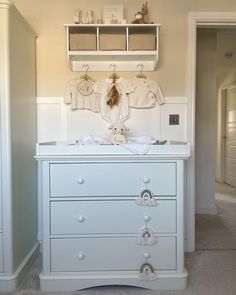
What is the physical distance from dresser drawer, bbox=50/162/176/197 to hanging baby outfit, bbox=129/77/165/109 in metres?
0.79

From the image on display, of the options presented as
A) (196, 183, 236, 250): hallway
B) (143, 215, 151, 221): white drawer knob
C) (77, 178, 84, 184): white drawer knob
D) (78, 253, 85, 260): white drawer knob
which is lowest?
(196, 183, 236, 250): hallway

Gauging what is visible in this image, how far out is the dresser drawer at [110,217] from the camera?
6.16 feet

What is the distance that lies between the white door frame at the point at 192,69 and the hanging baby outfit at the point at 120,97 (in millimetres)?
518

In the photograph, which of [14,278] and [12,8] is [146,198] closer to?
[14,278]

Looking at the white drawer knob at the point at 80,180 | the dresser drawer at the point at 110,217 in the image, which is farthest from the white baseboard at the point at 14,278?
the white drawer knob at the point at 80,180

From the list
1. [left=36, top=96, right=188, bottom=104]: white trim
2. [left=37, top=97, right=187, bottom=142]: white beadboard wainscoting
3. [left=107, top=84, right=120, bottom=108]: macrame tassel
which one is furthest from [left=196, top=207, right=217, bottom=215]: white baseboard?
[left=107, top=84, right=120, bottom=108]: macrame tassel

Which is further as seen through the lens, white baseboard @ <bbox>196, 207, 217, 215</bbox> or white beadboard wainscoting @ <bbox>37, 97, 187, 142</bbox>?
white baseboard @ <bbox>196, 207, 217, 215</bbox>

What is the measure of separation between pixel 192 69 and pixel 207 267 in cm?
159

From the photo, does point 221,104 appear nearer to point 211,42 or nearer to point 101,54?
point 211,42

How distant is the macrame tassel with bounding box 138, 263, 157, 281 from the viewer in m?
1.88

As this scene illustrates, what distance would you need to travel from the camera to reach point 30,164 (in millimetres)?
2324

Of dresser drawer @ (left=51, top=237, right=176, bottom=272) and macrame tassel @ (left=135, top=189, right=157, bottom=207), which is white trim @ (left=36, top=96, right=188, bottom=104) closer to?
macrame tassel @ (left=135, top=189, right=157, bottom=207)

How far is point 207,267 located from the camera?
2248 mm

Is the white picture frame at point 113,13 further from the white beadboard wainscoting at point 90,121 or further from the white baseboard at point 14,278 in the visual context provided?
the white baseboard at point 14,278
